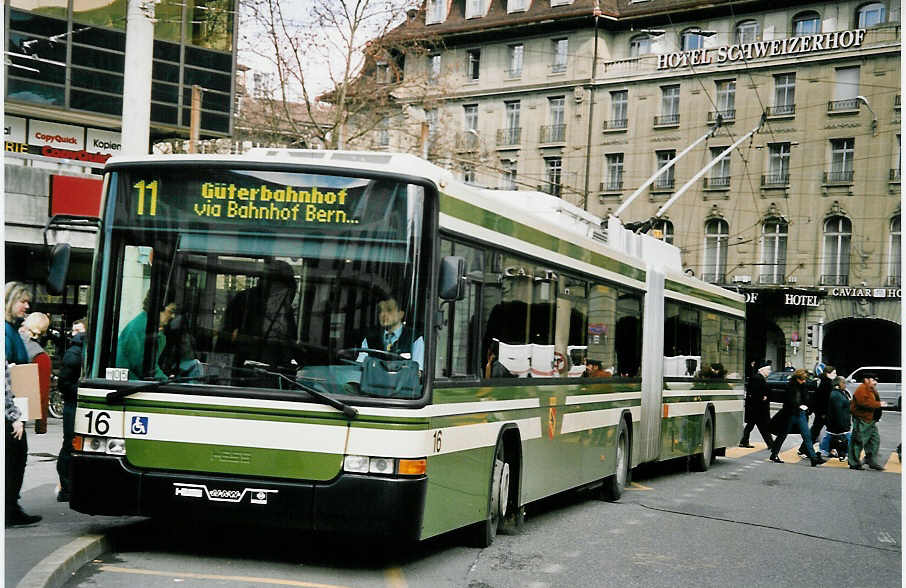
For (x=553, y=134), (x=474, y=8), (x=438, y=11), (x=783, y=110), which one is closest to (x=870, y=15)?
(x=783, y=110)

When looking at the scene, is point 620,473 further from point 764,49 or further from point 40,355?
point 764,49

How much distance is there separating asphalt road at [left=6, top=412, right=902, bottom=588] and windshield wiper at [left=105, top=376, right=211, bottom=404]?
102cm

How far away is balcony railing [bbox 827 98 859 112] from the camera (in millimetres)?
54875

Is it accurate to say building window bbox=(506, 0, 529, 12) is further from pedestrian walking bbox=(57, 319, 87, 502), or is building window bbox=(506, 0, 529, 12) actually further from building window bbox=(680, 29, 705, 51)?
pedestrian walking bbox=(57, 319, 87, 502)

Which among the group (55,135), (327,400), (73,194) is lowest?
(327,400)

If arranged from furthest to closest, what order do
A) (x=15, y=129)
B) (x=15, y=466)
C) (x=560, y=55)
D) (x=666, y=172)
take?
(x=560, y=55) < (x=666, y=172) < (x=15, y=129) < (x=15, y=466)

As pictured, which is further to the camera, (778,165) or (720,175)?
(720,175)

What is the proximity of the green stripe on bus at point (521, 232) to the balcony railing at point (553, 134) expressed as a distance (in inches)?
1902

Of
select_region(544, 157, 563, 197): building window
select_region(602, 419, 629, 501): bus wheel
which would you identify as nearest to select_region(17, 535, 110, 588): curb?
select_region(602, 419, 629, 501): bus wheel

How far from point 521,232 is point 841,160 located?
4780 centimetres

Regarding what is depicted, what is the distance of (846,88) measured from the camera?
181 ft

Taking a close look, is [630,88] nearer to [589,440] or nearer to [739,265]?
[739,265]

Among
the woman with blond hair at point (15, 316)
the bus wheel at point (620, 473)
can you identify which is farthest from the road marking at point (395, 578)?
the bus wheel at point (620, 473)

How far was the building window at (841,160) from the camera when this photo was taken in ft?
182
